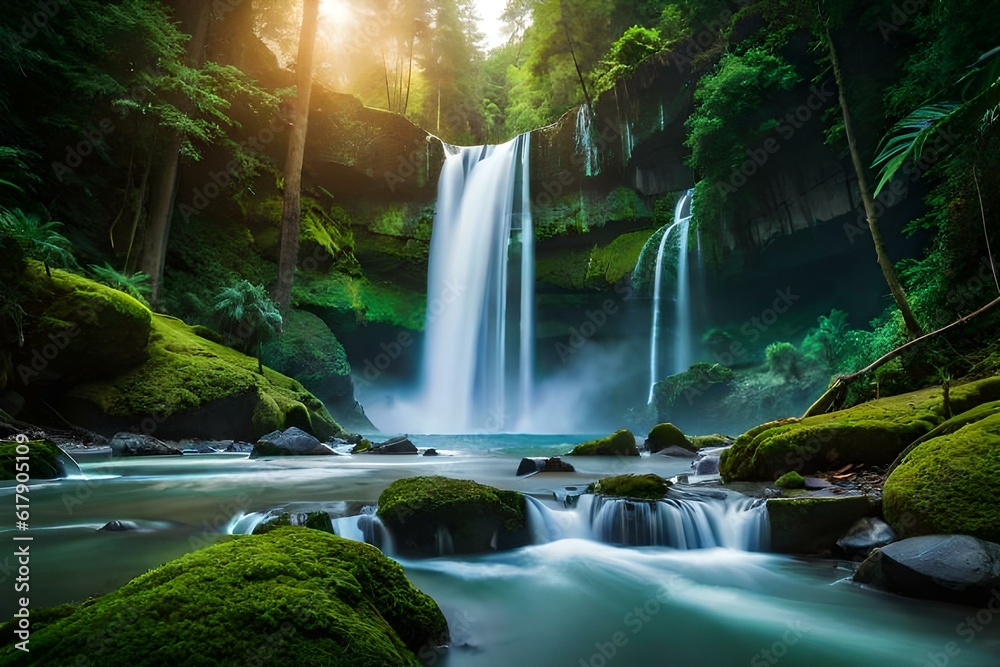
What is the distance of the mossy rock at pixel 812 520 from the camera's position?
4012mm

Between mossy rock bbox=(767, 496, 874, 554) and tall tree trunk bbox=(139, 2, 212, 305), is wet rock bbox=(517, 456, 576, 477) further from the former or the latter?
tall tree trunk bbox=(139, 2, 212, 305)

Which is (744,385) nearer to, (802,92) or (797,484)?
(802,92)

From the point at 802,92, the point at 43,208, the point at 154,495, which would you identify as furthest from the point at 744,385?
the point at 43,208

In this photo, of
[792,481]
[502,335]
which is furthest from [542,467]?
[502,335]

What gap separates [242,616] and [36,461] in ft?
20.7

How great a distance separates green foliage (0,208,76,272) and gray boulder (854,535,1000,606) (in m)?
11.1

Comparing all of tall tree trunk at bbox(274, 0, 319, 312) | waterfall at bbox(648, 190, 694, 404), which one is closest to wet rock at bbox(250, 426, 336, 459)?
tall tree trunk at bbox(274, 0, 319, 312)

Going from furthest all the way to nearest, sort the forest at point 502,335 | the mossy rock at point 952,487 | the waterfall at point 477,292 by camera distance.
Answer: the waterfall at point 477,292
the mossy rock at point 952,487
the forest at point 502,335

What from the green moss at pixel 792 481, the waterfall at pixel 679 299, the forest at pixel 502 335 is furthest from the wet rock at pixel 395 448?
the waterfall at pixel 679 299

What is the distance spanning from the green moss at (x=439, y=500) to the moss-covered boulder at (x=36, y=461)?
4.65 meters

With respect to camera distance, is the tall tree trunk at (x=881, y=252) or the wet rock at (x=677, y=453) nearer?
the tall tree trunk at (x=881, y=252)

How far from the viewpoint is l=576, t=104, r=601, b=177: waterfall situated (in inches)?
861

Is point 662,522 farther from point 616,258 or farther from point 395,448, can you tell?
point 616,258

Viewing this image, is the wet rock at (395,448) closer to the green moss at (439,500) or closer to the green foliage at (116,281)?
the green foliage at (116,281)
